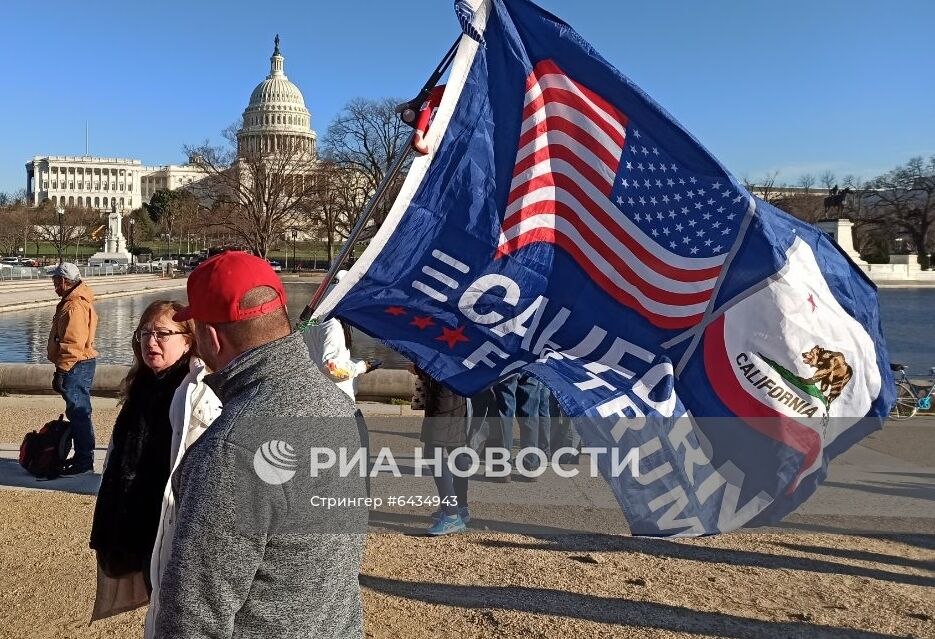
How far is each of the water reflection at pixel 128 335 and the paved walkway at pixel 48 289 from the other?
2.42 ft

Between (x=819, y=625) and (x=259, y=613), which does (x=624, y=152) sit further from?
(x=259, y=613)

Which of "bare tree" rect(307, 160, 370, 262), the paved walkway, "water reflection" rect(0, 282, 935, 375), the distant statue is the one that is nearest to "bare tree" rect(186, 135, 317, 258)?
"bare tree" rect(307, 160, 370, 262)

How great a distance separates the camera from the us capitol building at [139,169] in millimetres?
110438

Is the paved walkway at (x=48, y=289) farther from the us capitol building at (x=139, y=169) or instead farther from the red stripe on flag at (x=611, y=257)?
the us capitol building at (x=139, y=169)

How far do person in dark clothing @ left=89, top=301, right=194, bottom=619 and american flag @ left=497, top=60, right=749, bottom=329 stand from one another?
1.66m

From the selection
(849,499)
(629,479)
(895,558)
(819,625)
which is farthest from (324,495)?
(849,499)

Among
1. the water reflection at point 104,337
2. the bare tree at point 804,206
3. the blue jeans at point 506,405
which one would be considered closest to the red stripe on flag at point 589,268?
the blue jeans at point 506,405

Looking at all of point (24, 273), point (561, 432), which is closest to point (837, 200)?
point (24, 273)

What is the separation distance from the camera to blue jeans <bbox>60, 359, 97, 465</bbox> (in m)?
6.56

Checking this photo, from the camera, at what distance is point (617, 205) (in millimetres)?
3797

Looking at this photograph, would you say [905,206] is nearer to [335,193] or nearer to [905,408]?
[335,193]

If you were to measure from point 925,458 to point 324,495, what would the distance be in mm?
7766

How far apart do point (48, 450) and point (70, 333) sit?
0.91 metres

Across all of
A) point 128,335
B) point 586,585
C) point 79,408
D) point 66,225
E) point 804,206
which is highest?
point 804,206
